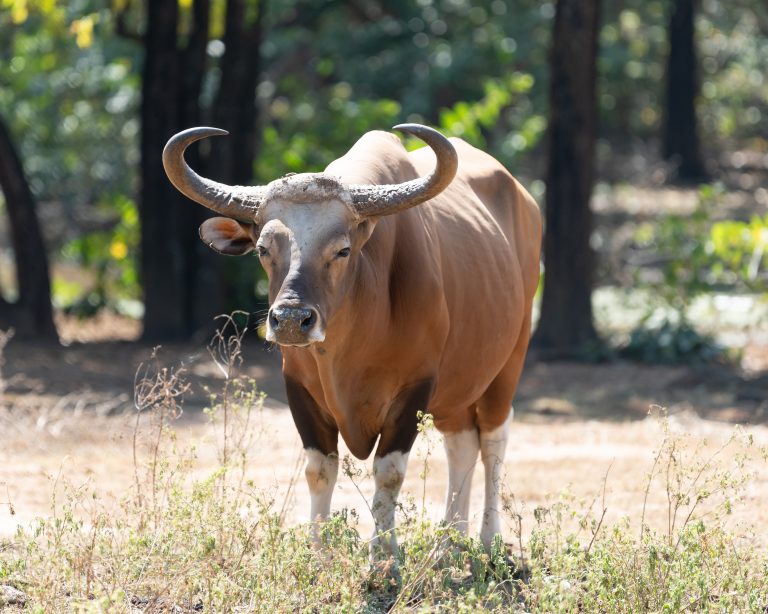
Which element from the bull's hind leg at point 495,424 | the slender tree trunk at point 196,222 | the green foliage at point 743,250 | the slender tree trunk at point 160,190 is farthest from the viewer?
the slender tree trunk at point 196,222

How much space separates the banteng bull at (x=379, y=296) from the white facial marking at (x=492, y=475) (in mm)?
11

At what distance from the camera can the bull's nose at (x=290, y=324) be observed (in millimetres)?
5496

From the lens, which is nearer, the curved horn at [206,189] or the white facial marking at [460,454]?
the curved horn at [206,189]

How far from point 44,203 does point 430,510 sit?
602 inches

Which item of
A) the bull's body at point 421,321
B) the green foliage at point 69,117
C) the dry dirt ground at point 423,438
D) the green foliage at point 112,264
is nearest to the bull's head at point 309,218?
the bull's body at point 421,321

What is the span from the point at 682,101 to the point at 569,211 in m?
A: 12.8

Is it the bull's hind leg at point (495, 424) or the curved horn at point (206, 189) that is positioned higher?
the curved horn at point (206, 189)

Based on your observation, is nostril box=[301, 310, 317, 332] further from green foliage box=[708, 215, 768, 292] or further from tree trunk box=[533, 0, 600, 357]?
green foliage box=[708, 215, 768, 292]

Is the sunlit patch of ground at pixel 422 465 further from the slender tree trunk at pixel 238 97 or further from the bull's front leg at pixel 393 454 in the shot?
the slender tree trunk at pixel 238 97

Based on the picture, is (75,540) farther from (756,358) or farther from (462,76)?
(462,76)

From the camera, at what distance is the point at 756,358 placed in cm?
1478

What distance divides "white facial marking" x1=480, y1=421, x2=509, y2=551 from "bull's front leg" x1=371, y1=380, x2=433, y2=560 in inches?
39.9

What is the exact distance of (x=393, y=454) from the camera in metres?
6.32

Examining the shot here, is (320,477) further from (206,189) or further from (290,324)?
(206,189)
